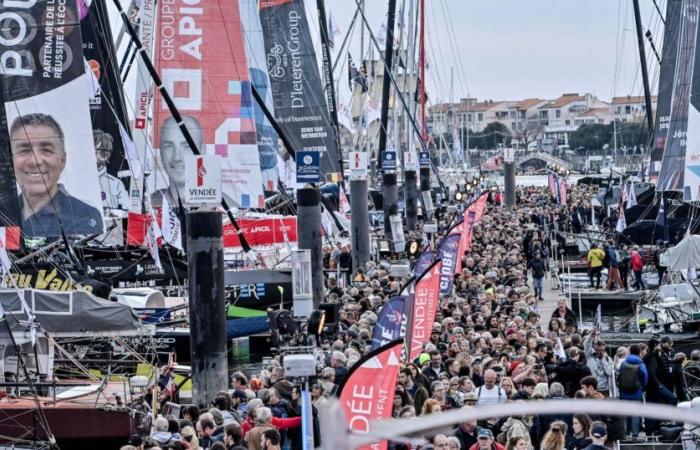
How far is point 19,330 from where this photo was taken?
1415 cm

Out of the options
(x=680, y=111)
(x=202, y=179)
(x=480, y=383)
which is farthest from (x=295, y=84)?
(x=480, y=383)

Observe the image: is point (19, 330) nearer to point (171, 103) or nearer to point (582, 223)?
point (171, 103)

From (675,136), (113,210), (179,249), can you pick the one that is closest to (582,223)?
(675,136)

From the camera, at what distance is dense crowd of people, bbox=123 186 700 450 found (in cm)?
1025

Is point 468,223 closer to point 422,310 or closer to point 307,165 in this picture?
point 307,165

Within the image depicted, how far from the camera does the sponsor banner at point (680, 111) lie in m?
27.7

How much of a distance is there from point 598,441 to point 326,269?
24.1 m

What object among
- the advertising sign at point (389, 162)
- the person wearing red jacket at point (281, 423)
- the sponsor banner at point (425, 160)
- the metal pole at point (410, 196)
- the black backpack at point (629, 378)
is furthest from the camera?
the sponsor banner at point (425, 160)

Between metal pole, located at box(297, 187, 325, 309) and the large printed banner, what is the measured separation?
970 millimetres

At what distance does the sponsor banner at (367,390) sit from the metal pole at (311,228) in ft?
52.0

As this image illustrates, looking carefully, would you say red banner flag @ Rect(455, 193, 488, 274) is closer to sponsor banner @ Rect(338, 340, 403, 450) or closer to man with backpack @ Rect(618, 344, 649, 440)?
man with backpack @ Rect(618, 344, 649, 440)

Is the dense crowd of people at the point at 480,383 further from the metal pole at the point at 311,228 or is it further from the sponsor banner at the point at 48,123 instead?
the sponsor banner at the point at 48,123

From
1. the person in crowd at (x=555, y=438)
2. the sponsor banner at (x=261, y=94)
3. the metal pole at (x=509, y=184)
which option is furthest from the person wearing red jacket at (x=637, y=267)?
the metal pole at (x=509, y=184)

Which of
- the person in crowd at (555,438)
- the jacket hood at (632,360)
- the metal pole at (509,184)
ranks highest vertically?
the person in crowd at (555,438)
